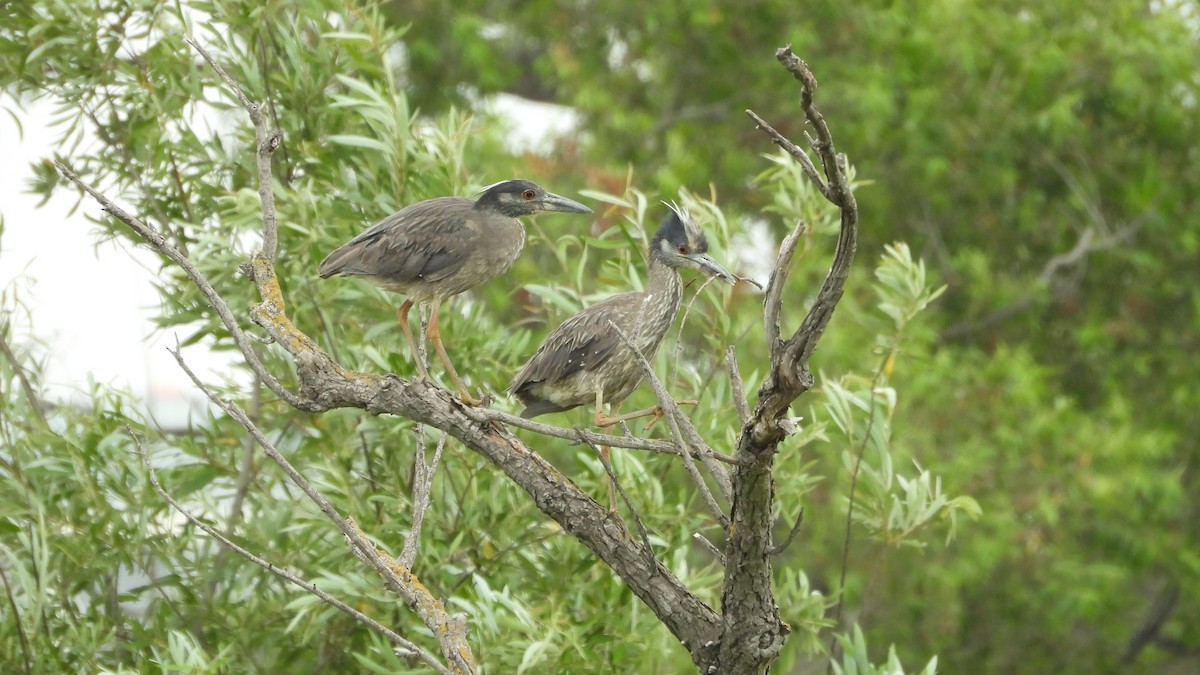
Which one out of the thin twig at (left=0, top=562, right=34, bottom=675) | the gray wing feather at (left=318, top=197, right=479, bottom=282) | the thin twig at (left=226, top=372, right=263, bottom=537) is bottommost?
the thin twig at (left=0, top=562, right=34, bottom=675)

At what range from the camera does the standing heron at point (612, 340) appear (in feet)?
13.7

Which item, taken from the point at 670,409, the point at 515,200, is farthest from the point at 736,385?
the point at 515,200

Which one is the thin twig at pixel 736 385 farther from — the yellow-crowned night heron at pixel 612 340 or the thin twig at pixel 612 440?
the yellow-crowned night heron at pixel 612 340

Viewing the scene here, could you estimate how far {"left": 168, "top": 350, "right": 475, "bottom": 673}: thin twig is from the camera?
2.96m

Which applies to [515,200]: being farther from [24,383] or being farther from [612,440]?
[24,383]

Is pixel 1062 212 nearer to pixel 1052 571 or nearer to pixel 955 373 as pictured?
pixel 955 373

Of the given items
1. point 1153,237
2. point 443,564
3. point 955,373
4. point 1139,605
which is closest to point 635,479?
point 443,564

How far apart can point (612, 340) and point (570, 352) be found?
12cm

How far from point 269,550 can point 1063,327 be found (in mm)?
8508

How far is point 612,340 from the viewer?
4.18 meters

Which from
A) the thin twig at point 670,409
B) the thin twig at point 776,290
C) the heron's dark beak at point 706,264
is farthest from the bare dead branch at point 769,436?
the heron's dark beak at point 706,264

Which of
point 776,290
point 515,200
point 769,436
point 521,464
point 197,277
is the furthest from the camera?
point 515,200

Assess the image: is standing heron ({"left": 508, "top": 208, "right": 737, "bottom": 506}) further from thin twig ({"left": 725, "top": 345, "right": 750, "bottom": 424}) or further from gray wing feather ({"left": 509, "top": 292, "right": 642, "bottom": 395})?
thin twig ({"left": 725, "top": 345, "right": 750, "bottom": 424})

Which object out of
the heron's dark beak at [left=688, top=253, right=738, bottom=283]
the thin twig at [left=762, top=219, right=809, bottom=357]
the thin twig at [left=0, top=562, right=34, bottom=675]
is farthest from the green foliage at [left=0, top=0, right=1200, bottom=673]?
the thin twig at [left=762, top=219, right=809, bottom=357]
